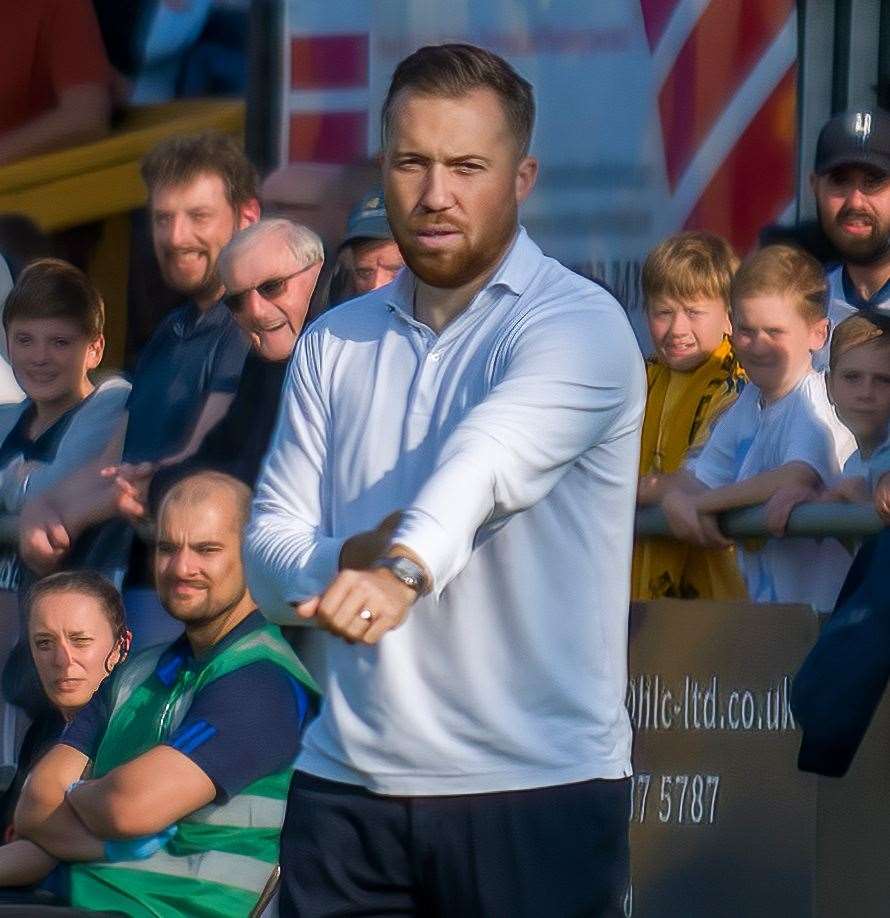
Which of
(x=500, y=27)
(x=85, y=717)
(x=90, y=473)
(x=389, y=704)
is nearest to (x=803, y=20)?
(x=500, y=27)

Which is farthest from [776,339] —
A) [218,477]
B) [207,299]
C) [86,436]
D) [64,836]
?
[64,836]

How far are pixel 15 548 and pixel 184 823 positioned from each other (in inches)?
69.8

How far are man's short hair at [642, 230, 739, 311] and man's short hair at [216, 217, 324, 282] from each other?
858 mm

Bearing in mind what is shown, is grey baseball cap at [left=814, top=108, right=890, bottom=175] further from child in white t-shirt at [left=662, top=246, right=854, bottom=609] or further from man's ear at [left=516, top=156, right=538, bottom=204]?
man's ear at [left=516, top=156, right=538, bottom=204]

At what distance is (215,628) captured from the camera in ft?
15.2

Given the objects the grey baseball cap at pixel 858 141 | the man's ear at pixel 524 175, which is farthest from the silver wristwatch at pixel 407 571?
→ the grey baseball cap at pixel 858 141

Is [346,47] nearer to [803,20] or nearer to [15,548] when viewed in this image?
[803,20]

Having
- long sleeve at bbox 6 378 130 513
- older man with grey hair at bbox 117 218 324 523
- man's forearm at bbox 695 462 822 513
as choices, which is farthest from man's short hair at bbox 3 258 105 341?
man's forearm at bbox 695 462 822 513

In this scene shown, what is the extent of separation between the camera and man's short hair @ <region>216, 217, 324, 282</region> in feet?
17.7

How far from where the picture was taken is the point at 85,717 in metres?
4.83

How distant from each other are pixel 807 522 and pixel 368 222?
1511mm

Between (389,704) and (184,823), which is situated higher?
(389,704)

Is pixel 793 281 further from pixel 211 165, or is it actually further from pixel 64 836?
pixel 64 836

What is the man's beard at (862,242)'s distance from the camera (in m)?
5.36
